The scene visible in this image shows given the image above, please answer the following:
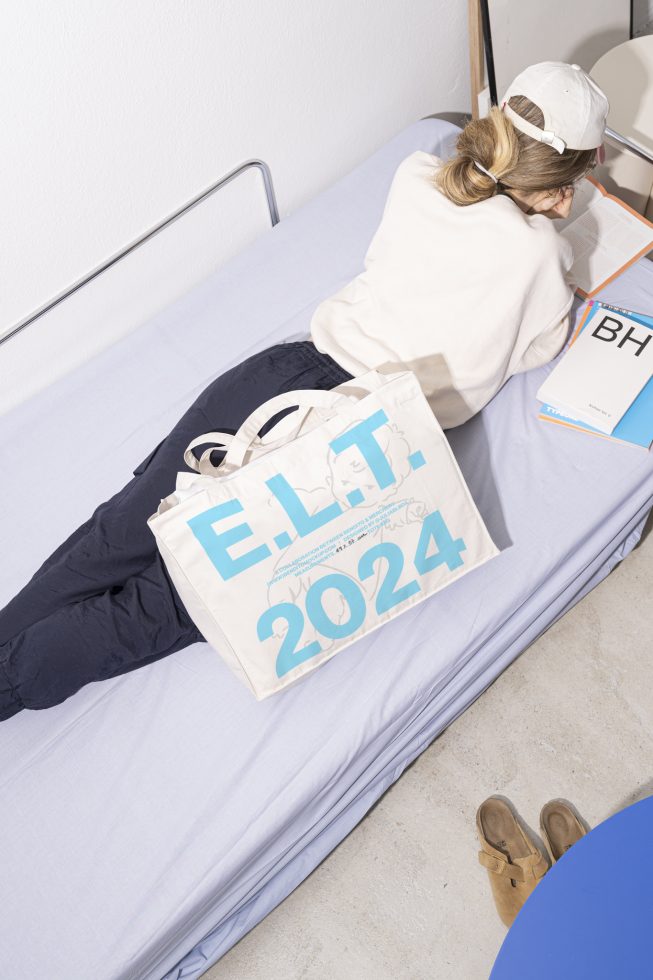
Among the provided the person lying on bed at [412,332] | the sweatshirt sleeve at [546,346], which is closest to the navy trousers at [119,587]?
the person lying on bed at [412,332]

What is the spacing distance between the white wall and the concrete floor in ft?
4.36

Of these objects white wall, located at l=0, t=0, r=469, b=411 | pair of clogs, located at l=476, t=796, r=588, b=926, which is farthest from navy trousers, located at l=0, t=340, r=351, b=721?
pair of clogs, located at l=476, t=796, r=588, b=926

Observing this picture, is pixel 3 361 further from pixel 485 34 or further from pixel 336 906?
pixel 485 34

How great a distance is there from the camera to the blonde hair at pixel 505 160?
156 centimetres

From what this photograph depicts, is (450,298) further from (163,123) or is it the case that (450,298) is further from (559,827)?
(559,827)

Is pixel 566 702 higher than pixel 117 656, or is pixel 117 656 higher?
pixel 117 656

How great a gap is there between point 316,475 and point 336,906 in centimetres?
98

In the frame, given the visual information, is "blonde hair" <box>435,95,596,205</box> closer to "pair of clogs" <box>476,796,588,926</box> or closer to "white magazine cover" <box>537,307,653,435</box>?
"white magazine cover" <box>537,307,653,435</box>

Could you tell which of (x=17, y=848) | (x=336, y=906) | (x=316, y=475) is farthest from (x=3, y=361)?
(x=336, y=906)

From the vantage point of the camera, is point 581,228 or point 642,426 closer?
point 642,426

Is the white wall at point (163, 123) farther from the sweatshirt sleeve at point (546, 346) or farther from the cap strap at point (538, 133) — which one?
the sweatshirt sleeve at point (546, 346)

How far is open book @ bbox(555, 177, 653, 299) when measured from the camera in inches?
79.2

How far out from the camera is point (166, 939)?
58.3 inches

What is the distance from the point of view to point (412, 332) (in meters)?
1.65
